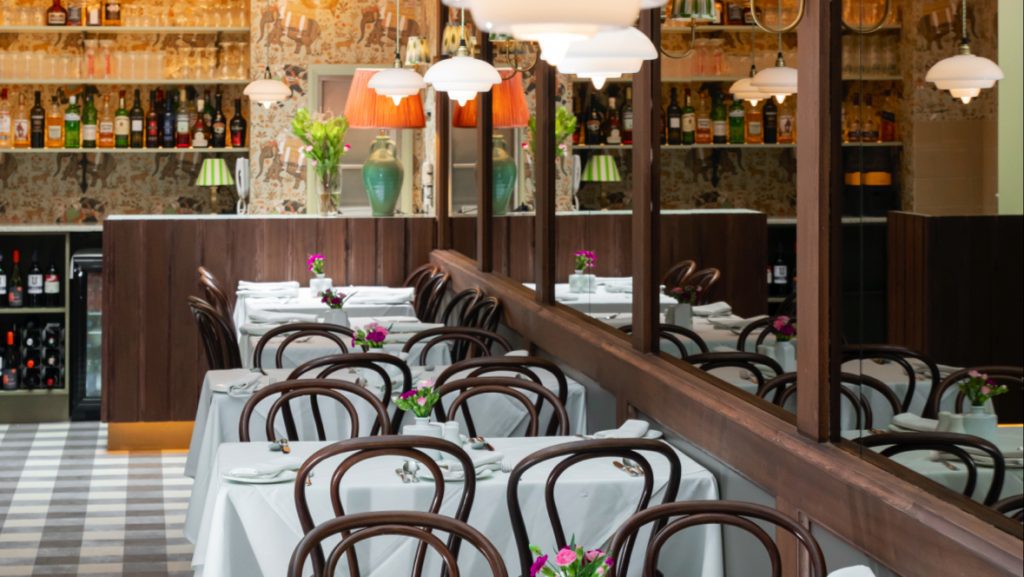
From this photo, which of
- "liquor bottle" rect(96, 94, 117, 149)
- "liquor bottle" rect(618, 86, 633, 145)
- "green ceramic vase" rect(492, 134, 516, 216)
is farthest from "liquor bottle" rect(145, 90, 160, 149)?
"liquor bottle" rect(618, 86, 633, 145)

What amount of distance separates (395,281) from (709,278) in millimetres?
4438

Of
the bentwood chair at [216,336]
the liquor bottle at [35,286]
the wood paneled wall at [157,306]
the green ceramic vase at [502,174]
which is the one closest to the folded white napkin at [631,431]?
the bentwood chair at [216,336]

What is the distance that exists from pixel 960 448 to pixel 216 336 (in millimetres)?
4391

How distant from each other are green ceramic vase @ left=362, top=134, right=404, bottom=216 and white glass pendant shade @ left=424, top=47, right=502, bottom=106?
125 inches

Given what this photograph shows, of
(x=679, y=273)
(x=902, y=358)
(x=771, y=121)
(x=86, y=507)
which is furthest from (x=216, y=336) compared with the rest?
(x=902, y=358)

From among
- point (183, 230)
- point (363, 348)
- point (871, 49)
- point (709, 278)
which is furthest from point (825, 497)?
point (183, 230)

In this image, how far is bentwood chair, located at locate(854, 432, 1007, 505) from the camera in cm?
251

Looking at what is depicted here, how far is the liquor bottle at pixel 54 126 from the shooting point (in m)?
10.3

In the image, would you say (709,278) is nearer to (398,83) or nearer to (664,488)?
(664,488)

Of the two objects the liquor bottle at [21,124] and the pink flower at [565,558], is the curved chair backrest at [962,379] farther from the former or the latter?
the liquor bottle at [21,124]

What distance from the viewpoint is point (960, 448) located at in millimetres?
2623

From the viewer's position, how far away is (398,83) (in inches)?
287

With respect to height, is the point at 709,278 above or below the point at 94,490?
above

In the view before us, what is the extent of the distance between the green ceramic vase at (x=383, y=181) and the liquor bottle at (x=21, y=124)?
291 cm
